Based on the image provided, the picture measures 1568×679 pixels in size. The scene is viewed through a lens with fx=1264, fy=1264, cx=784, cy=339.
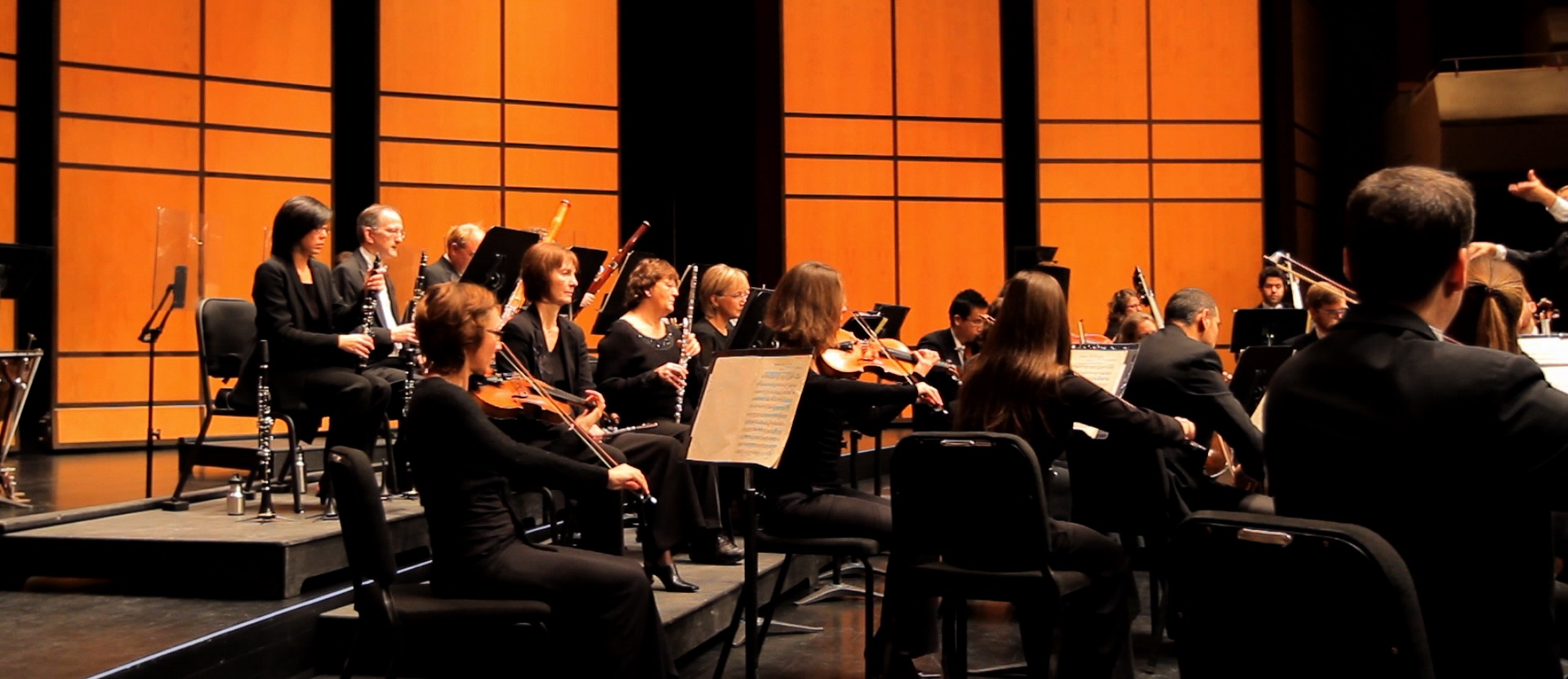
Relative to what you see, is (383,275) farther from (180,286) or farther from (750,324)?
(180,286)

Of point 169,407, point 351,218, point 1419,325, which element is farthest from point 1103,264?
point 1419,325

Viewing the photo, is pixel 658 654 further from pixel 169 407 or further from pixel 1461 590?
pixel 169 407

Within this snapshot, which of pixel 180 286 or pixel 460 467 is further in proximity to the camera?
pixel 180 286

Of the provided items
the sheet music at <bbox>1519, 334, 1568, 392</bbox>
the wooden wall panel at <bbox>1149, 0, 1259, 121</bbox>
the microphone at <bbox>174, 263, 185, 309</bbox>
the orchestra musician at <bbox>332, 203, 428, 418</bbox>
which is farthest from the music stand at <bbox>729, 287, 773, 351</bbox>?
the wooden wall panel at <bbox>1149, 0, 1259, 121</bbox>

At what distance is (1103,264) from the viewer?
10.3 meters

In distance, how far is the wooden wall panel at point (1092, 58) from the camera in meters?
10.3

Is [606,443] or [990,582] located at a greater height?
[606,443]

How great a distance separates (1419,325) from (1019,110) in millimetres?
8904

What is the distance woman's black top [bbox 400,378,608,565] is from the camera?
302 cm

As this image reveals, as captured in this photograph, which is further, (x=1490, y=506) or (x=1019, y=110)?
(x=1019, y=110)

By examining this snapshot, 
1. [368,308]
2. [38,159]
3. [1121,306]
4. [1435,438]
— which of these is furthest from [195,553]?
[38,159]

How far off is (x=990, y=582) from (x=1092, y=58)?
Result: 26.6 feet

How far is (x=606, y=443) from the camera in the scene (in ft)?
14.4

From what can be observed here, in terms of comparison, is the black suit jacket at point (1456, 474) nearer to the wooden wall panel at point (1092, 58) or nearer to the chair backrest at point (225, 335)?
the chair backrest at point (225, 335)
